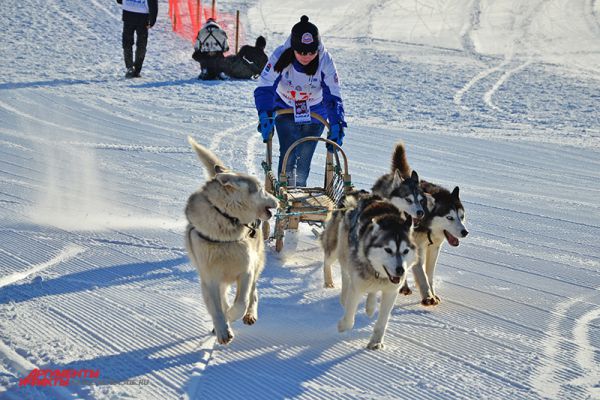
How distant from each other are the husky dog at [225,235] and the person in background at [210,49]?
9.64 meters

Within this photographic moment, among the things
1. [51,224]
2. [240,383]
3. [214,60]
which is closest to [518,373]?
[240,383]

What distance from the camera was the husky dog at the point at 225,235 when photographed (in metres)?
3.97

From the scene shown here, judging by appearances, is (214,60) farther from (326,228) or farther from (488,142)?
(326,228)

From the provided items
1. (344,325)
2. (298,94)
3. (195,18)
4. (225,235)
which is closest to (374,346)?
(344,325)

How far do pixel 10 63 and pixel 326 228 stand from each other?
35.0ft

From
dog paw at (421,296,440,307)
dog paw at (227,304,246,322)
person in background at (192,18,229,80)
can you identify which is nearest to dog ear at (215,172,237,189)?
dog paw at (227,304,246,322)

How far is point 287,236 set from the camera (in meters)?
5.74

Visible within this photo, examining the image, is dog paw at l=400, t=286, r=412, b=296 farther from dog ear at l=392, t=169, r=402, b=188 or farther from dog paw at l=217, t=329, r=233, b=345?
dog paw at l=217, t=329, r=233, b=345

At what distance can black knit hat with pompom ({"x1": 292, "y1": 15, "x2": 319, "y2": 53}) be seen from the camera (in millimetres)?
5637

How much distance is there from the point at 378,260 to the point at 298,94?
7.60 ft

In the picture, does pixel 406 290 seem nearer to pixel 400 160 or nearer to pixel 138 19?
pixel 400 160

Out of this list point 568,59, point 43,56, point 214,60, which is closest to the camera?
point 214,60

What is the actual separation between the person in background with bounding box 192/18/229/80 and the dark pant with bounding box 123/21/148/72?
0.93m

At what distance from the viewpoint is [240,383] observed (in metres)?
3.58
